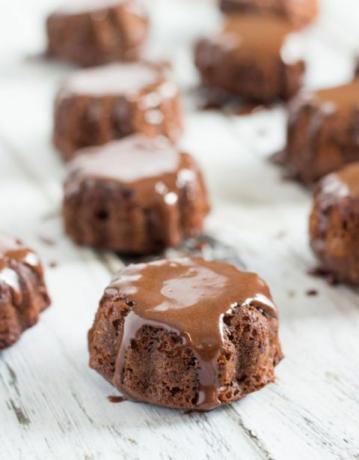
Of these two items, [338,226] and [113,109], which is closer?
[338,226]

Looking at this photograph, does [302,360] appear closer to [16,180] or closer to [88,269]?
[88,269]

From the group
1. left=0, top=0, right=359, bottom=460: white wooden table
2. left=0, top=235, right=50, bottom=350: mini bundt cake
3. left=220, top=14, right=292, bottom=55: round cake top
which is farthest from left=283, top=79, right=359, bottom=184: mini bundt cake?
left=0, top=235, right=50, bottom=350: mini bundt cake

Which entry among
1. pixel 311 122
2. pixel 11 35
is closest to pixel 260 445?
pixel 311 122

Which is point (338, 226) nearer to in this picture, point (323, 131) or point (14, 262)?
point (323, 131)

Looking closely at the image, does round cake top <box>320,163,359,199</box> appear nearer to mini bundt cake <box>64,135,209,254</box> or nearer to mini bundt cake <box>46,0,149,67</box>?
mini bundt cake <box>64,135,209,254</box>

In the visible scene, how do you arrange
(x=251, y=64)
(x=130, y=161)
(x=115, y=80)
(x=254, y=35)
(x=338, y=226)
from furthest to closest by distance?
(x=254, y=35)
(x=251, y=64)
(x=115, y=80)
(x=130, y=161)
(x=338, y=226)

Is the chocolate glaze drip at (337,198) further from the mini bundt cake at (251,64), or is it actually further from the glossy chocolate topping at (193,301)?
the mini bundt cake at (251,64)

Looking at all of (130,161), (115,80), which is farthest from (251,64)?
(130,161)
